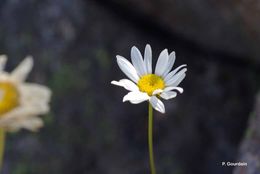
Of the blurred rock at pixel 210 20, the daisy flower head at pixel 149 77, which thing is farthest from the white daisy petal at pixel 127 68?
the blurred rock at pixel 210 20

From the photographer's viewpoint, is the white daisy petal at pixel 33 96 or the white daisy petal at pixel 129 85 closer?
the white daisy petal at pixel 129 85

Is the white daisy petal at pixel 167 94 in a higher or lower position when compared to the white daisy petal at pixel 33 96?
lower

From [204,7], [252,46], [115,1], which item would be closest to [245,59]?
[252,46]

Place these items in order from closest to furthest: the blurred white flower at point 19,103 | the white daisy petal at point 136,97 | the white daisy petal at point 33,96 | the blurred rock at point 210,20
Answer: the white daisy petal at point 136,97 < the blurred white flower at point 19,103 < the white daisy petal at point 33,96 < the blurred rock at point 210,20

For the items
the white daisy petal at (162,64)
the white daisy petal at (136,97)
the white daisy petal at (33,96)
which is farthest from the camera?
the white daisy petal at (33,96)

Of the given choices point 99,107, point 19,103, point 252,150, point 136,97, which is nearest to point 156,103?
point 136,97

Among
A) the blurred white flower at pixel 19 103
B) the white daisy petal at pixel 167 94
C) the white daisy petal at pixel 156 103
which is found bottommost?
the white daisy petal at pixel 156 103

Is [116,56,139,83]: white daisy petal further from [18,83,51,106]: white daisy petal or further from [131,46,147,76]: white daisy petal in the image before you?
[18,83,51,106]: white daisy petal

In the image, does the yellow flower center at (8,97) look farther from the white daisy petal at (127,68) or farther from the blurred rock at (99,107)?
the blurred rock at (99,107)
